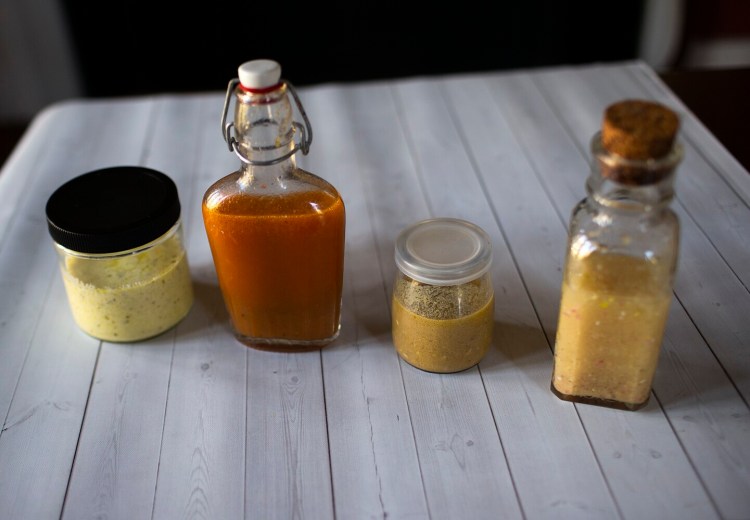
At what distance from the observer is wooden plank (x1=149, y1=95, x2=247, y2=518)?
799 millimetres

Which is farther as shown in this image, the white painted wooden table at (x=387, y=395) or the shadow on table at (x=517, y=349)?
the shadow on table at (x=517, y=349)

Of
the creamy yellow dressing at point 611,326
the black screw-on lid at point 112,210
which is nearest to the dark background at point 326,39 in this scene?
the black screw-on lid at point 112,210

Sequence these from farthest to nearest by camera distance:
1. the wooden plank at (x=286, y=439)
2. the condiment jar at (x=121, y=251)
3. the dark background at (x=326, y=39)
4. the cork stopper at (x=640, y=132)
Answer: the dark background at (x=326, y=39) → the condiment jar at (x=121, y=251) → the wooden plank at (x=286, y=439) → the cork stopper at (x=640, y=132)

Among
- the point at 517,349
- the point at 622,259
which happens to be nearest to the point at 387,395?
the point at 517,349

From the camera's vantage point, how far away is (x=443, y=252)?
0.85 meters

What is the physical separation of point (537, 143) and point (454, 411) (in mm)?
591

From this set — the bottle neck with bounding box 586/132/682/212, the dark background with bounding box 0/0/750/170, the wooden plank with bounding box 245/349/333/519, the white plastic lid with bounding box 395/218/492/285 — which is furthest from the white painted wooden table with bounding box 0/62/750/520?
the dark background with bounding box 0/0/750/170

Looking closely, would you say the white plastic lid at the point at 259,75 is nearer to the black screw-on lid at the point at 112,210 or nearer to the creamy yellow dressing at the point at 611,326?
the black screw-on lid at the point at 112,210

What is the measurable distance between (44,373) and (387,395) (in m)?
0.39

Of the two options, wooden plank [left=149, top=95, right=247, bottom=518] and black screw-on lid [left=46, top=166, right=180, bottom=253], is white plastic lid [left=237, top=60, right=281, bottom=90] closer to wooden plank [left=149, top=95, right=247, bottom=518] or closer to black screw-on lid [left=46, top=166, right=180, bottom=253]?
black screw-on lid [left=46, top=166, right=180, bottom=253]

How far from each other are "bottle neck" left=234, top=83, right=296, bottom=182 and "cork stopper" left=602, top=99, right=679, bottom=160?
0.98ft

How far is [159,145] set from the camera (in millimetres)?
1379

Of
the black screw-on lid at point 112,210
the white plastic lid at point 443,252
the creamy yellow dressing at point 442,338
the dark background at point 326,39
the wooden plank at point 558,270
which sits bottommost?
the dark background at point 326,39

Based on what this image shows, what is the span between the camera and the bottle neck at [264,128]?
795mm
